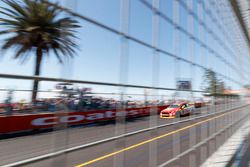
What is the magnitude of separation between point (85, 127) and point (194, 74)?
12.7 feet

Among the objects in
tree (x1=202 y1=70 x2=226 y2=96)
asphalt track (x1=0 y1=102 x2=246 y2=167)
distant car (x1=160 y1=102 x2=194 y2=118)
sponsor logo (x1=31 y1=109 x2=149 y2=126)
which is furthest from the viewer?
tree (x1=202 y1=70 x2=226 y2=96)

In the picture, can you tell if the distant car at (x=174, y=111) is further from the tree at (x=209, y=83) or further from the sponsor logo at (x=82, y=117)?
the tree at (x=209, y=83)

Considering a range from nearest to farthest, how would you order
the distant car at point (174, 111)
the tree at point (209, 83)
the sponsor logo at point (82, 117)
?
the sponsor logo at point (82, 117)
the distant car at point (174, 111)
the tree at point (209, 83)

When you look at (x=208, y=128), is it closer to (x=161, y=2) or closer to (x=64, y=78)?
(x=161, y=2)

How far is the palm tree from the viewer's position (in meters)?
1.36

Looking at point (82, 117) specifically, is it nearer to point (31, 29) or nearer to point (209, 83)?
point (31, 29)

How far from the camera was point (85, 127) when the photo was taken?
1976mm

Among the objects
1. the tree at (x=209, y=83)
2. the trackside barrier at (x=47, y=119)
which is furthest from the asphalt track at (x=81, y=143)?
the tree at (x=209, y=83)

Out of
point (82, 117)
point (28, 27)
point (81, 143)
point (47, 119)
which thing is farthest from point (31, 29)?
point (81, 143)

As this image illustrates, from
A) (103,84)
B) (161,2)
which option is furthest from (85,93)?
(161,2)

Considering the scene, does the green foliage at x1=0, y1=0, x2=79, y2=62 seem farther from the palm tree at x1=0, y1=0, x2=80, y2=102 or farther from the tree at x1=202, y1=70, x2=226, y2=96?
the tree at x1=202, y1=70, x2=226, y2=96

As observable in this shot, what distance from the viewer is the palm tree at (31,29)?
1.36m

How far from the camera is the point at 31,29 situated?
1.40 m

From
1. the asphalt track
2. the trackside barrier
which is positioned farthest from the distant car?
the trackside barrier
